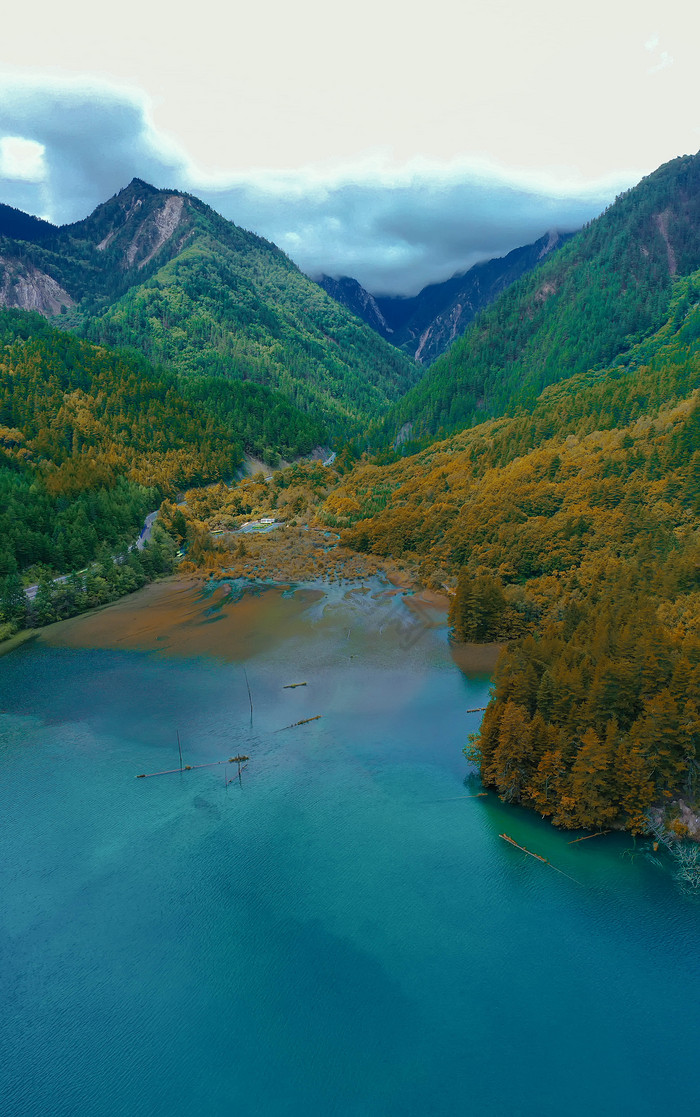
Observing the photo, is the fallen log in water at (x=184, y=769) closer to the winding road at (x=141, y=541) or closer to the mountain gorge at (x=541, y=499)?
the mountain gorge at (x=541, y=499)

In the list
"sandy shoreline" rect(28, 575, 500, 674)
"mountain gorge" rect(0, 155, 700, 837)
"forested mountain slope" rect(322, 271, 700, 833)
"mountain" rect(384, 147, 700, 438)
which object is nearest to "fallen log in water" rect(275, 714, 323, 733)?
"forested mountain slope" rect(322, 271, 700, 833)

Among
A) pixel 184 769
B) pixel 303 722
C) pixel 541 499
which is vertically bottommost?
pixel 303 722

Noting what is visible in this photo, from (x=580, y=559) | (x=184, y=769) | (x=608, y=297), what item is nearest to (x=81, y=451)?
(x=184, y=769)

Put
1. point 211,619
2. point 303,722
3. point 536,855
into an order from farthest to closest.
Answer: point 211,619, point 303,722, point 536,855

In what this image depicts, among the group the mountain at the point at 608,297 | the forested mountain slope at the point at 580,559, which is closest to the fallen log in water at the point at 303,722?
the forested mountain slope at the point at 580,559

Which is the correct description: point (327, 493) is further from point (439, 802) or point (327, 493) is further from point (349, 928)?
point (349, 928)

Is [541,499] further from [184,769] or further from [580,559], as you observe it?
[184,769]

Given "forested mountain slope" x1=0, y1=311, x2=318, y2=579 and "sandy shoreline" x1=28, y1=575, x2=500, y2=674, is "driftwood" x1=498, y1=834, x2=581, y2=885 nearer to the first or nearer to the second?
"sandy shoreline" x1=28, y1=575, x2=500, y2=674
